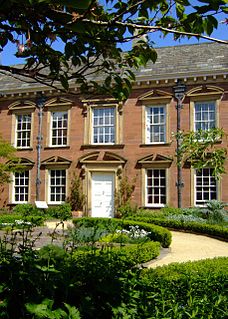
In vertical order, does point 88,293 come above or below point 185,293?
above

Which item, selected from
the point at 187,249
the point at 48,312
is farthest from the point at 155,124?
the point at 48,312

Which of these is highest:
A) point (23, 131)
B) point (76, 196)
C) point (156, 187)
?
point (23, 131)

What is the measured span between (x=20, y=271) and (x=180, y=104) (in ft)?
59.3

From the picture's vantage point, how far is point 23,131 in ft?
79.8

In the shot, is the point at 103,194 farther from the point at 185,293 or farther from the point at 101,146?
the point at 185,293

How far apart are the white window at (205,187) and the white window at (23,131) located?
400 inches

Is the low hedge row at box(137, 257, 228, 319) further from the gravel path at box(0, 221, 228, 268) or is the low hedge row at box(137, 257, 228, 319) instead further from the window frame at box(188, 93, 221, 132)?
the window frame at box(188, 93, 221, 132)

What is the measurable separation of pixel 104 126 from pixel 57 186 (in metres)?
4.32

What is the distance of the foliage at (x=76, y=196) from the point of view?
22.1m

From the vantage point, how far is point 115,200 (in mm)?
21703

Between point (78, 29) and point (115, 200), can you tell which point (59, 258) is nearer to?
point (78, 29)

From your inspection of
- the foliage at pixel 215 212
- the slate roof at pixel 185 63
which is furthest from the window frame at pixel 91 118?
the foliage at pixel 215 212

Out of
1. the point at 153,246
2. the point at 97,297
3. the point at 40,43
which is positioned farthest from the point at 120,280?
the point at 153,246

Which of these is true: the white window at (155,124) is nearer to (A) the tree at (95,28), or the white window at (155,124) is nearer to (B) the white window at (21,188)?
(B) the white window at (21,188)
